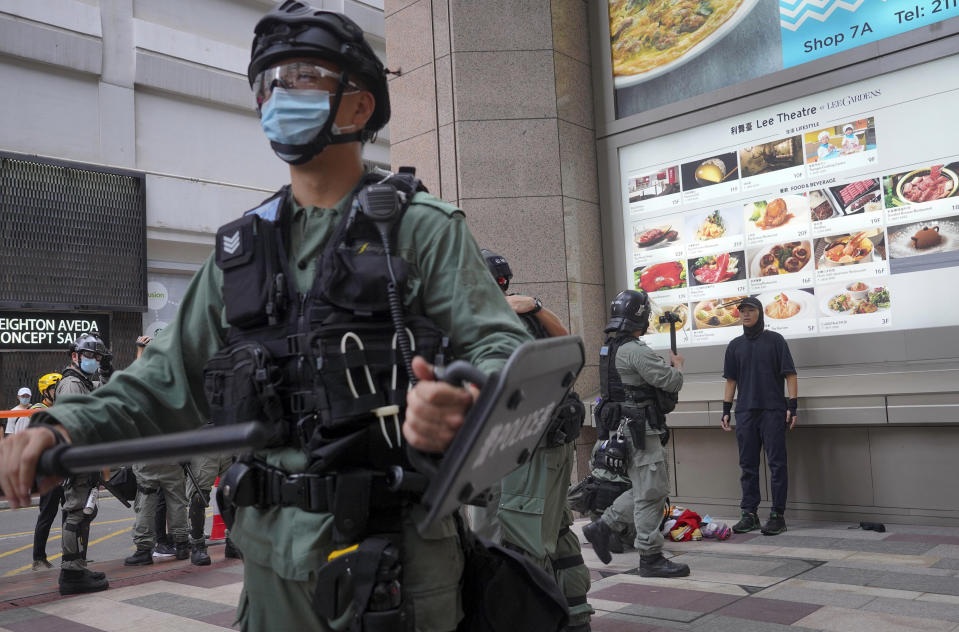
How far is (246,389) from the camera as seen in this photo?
1889mm

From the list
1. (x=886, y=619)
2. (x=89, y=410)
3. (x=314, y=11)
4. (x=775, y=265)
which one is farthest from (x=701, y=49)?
(x=89, y=410)

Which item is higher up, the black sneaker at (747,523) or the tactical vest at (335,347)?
the tactical vest at (335,347)

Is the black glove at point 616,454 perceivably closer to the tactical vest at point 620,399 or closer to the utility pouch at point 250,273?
the tactical vest at point 620,399

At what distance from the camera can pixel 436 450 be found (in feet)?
4.72

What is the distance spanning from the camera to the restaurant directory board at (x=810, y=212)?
23.6 ft

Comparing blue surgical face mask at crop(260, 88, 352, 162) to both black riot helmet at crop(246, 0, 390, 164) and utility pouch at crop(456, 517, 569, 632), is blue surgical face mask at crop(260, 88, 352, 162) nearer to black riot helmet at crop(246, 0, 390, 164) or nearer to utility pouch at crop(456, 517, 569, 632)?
black riot helmet at crop(246, 0, 390, 164)

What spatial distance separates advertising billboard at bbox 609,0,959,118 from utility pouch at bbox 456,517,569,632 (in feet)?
23.5

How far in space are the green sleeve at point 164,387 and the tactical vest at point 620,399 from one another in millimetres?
4396

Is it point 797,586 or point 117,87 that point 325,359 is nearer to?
point 797,586

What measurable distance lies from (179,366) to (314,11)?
0.97 meters

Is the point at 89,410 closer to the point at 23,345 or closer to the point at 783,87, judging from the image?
the point at 783,87

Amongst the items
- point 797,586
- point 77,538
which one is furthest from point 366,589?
point 77,538

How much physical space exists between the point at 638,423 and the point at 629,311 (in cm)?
83

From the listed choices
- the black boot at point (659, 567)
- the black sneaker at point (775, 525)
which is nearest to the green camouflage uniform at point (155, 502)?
the black boot at point (659, 567)
